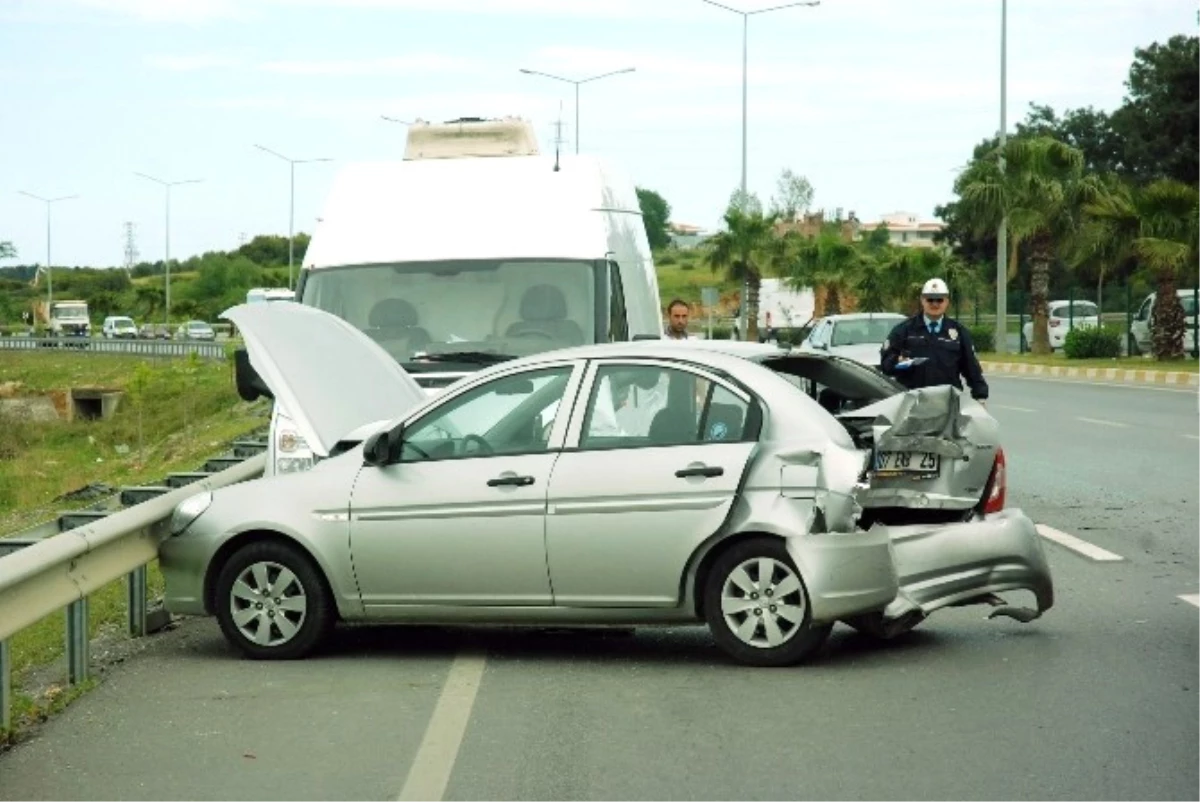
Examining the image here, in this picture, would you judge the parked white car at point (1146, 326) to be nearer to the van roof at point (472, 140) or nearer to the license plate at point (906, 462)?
the van roof at point (472, 140)

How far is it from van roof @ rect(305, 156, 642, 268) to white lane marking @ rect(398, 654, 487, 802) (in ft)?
18.7

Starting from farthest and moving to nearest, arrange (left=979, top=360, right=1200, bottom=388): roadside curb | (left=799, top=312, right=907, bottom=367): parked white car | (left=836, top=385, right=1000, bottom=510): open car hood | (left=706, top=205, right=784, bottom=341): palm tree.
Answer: (left=706, top=205, right=784, bottom=341): palm tree, (left=979, top=360, right=1200, bottom=388): roadside curb, (left=799, top=312, right=907, bottom=367): parked white car, (left=836, top=385, right=1000, bottom=510): open car hood

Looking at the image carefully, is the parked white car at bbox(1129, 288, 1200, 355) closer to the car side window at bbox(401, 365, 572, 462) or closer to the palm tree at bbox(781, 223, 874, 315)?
the palm tree at bbox(781, 223, 874, 315)

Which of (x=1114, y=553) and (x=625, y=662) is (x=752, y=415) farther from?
(x=1114, y=553)

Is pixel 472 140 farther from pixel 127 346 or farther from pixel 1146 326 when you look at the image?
pixel 127 346

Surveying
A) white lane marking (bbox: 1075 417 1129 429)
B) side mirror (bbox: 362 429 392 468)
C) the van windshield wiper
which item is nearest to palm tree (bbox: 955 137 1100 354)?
white lane marking (bbox: 1075 417 1129 429)

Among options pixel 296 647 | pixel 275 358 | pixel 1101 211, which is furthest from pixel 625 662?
pixel 1101 211

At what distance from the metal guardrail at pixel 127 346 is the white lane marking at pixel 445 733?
214 ft

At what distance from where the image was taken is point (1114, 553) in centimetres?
1398

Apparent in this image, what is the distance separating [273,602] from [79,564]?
1.05 meters

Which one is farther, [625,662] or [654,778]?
[625,662]

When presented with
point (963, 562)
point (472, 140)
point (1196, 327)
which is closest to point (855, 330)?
Result: point (472, 140)

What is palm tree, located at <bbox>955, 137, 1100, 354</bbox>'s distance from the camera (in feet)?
→ 194

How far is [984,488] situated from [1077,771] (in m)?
3.46
